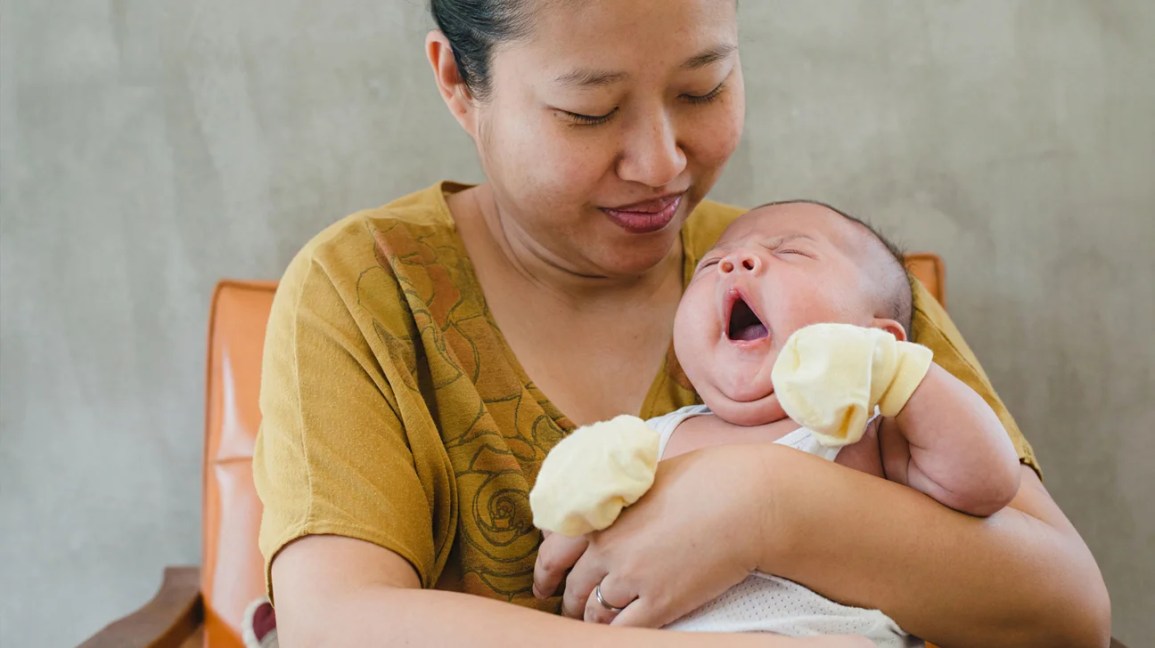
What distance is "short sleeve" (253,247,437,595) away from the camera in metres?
1.23

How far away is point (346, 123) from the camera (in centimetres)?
224

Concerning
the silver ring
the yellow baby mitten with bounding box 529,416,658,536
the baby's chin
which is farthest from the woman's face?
the silver ring

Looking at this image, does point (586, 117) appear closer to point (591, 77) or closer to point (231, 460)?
point (591, 77)

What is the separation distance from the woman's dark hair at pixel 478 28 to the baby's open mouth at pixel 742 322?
456 millimetres

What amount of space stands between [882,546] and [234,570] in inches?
49.3

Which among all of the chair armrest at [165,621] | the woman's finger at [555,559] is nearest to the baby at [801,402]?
the woman's finger at [555,559]

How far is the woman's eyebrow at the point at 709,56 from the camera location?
1296mm

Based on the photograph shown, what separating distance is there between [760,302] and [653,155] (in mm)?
236

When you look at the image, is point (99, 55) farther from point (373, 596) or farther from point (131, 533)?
point (373, 596)

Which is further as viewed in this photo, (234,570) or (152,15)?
(152,15)

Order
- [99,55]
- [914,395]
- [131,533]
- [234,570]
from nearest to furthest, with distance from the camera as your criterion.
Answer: [914,395], [234,570], [99,55], [131,533]

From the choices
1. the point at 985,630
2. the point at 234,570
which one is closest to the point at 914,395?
the point at 985,630

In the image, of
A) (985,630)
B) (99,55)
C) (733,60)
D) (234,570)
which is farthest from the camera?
(99,55)

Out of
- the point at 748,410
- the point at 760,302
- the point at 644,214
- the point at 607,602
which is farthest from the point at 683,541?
the point at 644,214
